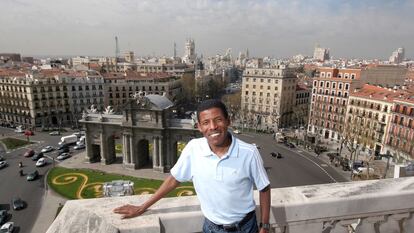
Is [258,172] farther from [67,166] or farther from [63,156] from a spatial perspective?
[63,156]

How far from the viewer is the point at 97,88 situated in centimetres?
7112

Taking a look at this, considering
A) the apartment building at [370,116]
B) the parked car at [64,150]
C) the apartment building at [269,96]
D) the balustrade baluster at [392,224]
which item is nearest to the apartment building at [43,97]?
the parked car at [64,150]

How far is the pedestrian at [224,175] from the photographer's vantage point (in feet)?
11.7

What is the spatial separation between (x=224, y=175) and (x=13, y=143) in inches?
2436

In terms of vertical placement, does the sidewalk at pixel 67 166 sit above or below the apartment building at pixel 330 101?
below

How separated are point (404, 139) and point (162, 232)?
51319 millimetres

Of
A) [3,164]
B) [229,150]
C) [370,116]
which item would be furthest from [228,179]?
[370,116]

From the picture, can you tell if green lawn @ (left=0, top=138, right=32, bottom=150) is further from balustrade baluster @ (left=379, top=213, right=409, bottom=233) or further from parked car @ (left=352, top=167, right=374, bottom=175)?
balustrade baluster @ (left=379, top=213, right=409, bottom=233)

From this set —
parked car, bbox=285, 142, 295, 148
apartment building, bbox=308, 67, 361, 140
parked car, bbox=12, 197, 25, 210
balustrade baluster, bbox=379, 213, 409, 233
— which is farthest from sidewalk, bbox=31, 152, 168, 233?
apartment building, bbox=308, 67, 361, 140

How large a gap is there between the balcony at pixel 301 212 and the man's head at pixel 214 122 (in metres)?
1.19

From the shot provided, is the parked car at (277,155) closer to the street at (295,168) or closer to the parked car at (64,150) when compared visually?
the street at (295,168)

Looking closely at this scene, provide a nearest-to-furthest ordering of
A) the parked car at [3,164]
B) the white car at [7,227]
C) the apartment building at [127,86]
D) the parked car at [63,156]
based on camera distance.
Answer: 1. the white car at [7,227]
2. the parked car at [3,164]
3. the parked car at [63,156]
4. the apartment building at [127,86]

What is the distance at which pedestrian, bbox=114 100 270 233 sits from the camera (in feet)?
11.7

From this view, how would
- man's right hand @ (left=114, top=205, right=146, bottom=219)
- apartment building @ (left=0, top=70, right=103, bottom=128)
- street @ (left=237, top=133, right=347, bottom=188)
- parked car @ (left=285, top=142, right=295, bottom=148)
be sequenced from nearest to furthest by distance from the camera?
1. man's right hand @ (left=114, top=205, right=146, bottom=219)
2. street @ (left=237, top=133, right=347, bottom=188)
3. parked car @ (left=285, top=142, right=295, bottom=148)
4. apartment building @ (left=0, top=70, right=103, bottom=128)
